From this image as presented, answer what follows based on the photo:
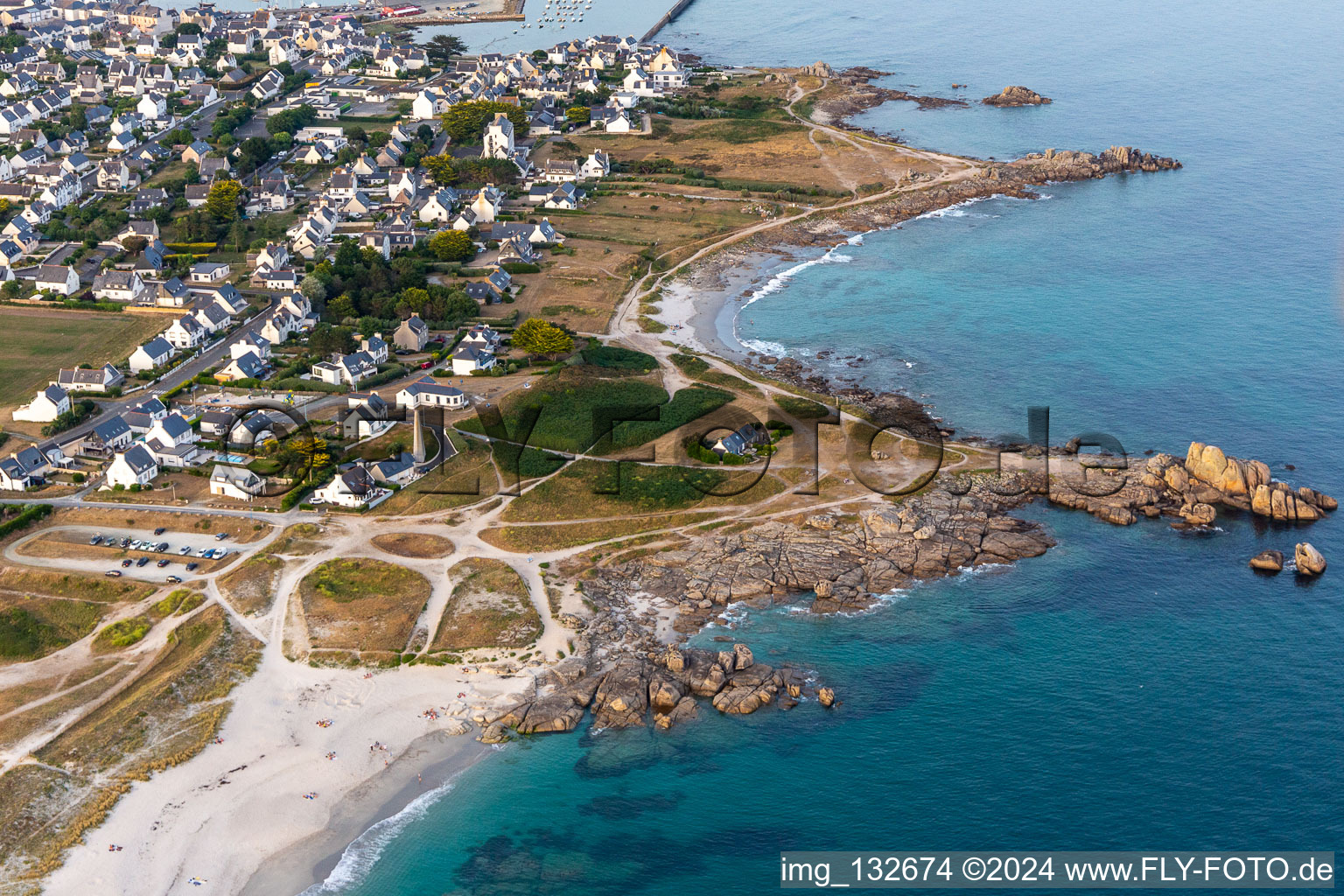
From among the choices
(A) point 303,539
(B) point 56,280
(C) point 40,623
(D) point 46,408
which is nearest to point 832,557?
(A) point 303,539

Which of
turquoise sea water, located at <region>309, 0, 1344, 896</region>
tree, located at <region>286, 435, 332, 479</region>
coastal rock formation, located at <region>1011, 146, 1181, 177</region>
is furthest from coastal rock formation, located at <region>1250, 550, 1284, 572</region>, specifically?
coastal rock formation, located at <region>1011, 146, 1181, 177</region>

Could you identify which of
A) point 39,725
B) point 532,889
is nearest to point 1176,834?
point 532,889

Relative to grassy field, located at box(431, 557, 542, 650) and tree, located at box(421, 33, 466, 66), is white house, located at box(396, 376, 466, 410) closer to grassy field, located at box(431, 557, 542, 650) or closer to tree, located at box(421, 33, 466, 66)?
grassy field, located at box(431, 557, 542, 650)

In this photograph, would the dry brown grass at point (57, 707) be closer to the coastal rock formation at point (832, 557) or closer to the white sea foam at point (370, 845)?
the white sea foam at point (370, 845)

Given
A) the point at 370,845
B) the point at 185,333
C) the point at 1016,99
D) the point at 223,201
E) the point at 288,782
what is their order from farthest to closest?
the point at 1016,99 → the point at 223,201 → the point at 185,333 → the point at 288,782 → the point at 370,845

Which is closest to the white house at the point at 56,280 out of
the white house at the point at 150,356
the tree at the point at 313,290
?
the white house at the point at 150,356

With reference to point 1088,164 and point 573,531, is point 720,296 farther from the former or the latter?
point 1088,164
